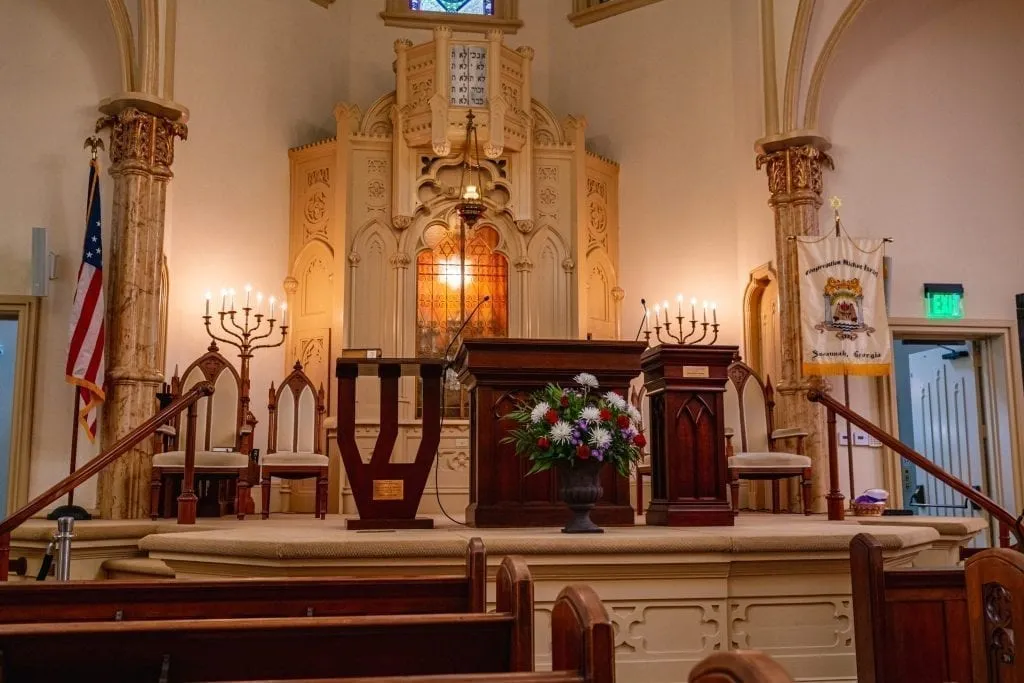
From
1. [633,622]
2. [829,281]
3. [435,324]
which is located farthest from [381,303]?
[633,622]

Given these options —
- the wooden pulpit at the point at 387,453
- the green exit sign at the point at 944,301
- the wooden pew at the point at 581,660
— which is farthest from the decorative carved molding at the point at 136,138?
the wooden pew at the point at 581,660

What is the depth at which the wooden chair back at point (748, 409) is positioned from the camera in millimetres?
9016

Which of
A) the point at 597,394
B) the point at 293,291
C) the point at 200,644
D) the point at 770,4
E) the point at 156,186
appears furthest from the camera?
the point at 293,291

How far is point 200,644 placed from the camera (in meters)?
2.41

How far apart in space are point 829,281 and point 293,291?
4.98 meters

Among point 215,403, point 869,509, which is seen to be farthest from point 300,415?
point 869,509

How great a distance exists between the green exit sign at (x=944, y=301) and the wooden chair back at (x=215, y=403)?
19.1 ft

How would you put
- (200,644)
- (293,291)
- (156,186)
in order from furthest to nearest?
(293,291) < (156,186) < (200,644)

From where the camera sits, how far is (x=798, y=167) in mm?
8891

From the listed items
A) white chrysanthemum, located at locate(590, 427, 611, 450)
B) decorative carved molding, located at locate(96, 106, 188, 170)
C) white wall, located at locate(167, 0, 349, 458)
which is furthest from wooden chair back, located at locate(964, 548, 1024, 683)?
white wall, located at locate(167, 0, 349, 458)

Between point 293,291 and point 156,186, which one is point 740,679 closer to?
point 156,186

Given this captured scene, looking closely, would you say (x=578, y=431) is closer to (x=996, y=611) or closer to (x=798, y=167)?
(x=996, y=611)

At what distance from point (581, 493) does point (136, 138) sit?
4990 millimetres

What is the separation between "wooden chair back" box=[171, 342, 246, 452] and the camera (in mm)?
8758
